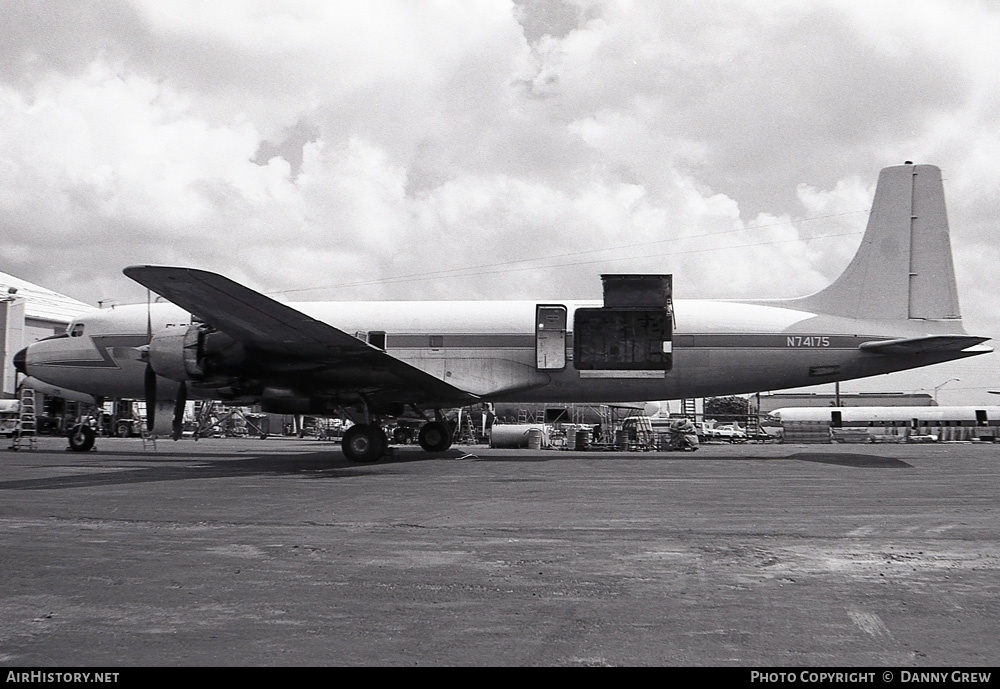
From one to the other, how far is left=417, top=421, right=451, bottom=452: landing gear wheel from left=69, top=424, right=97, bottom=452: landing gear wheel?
34.2ft

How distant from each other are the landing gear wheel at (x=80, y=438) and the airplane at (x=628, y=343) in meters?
2.60

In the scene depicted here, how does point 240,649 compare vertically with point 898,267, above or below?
below

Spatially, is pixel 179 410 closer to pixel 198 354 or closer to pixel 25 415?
pixel 198 354

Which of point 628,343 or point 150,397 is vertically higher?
point 628,343

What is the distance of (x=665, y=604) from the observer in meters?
5.80

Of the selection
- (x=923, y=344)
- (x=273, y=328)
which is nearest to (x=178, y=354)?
(x=273, y=328)

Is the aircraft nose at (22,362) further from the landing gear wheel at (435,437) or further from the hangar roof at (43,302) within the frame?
the hangar roof at (43,302)

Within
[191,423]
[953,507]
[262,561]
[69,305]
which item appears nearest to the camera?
[262,561]

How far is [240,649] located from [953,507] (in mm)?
10075

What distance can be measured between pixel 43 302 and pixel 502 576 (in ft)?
314

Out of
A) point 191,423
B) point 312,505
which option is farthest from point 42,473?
point 191,423

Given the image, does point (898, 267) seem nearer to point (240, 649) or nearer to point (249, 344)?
Answer: point (249, 344)

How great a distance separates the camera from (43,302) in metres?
87.8

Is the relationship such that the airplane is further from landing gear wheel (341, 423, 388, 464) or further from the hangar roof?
the hangar roof
